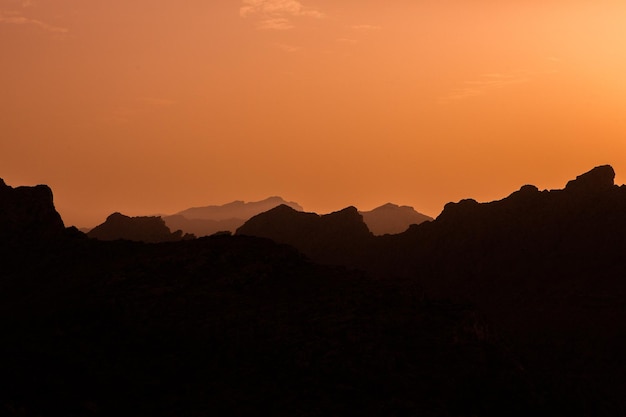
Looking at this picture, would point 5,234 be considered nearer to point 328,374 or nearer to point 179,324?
point 179,324

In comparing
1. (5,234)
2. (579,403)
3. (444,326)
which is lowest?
(579,403)

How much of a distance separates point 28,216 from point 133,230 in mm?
103331

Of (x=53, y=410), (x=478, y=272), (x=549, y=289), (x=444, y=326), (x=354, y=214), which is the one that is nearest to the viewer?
(x=53, y=410)

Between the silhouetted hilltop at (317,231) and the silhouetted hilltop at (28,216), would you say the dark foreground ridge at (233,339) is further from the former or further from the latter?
the silhouetted hilltop at (317,231)

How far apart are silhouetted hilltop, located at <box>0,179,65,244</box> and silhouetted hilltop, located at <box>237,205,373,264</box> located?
74.0 m

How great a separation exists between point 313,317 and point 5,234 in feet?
109

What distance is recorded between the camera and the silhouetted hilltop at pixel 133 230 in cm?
17088

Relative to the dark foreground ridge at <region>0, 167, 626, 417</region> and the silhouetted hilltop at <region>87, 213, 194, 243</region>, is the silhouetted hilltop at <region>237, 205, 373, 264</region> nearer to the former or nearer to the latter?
the silhouetted hilltop at <region>87, 213, 194, 243</region>

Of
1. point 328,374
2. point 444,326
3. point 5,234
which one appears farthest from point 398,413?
point 5,234

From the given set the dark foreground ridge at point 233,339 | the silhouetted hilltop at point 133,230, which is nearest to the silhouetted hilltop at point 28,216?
the dark foreground ridge at point 233,339

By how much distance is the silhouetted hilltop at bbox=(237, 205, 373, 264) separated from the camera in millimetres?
153375

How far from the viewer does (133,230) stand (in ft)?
587

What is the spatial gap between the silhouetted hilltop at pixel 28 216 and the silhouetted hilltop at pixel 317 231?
243 feet

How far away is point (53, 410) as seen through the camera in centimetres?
4141
